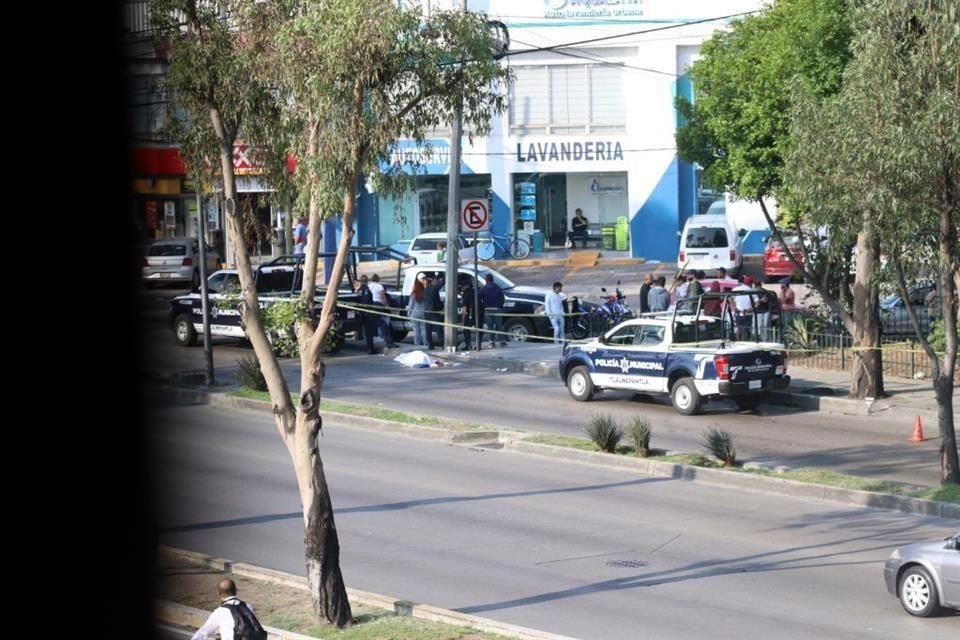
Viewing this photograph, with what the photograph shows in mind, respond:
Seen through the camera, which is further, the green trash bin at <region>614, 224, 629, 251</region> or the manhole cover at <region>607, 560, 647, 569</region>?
the green trash bin at <region>614, 224, 629, 251</region>

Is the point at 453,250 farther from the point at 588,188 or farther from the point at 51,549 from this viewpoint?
the point at 588,188

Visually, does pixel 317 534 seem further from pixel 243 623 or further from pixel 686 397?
pixel 686 397

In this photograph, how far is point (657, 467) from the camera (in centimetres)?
1909

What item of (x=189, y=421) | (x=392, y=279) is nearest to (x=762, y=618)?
(x=189, y=421)

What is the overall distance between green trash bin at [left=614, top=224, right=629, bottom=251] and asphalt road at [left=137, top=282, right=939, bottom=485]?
2219 centimetres

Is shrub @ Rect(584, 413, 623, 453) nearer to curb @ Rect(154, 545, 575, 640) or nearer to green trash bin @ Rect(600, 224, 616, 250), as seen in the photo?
curb @ Rect(154, 545, 575, 640)

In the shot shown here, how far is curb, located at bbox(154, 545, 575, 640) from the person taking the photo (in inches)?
445

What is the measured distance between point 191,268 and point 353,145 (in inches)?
1217

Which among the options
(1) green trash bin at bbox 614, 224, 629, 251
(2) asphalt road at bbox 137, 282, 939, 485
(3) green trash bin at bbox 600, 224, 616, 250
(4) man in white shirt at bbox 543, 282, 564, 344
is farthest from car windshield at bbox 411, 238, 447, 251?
(4) man in white shirt at bbox 543, 282, 564, 344

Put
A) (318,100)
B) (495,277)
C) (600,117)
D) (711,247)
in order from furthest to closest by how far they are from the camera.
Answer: (600,117), (711,247), (495,277), (318,100)

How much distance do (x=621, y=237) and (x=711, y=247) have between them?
8.58 meters

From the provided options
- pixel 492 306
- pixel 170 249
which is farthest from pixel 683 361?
pixel 170 249

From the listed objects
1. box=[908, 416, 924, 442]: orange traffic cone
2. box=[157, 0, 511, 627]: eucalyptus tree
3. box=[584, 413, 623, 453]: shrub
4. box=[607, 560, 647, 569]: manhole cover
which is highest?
box=[157, 0, 511, 627]: eucalyptus tree

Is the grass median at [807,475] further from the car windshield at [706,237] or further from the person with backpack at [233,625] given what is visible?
the car windshield at [706,237]
